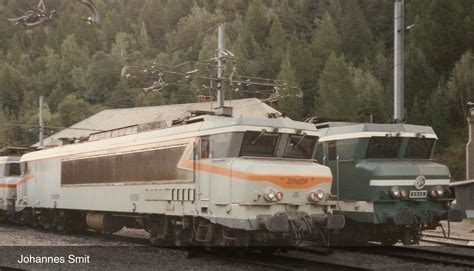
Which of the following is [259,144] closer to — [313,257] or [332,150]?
[313,257]

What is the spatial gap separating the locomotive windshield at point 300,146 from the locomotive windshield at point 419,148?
3200 millimetres

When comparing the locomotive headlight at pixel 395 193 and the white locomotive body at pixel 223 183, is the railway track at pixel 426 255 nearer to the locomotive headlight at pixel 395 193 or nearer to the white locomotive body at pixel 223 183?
the locomotive headlight at pixel 395 193

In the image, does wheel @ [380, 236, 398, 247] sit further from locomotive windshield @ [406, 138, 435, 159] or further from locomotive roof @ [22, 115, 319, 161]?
locomotive roof @ [22, 115, 319, 161]

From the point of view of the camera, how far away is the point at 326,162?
17500mm

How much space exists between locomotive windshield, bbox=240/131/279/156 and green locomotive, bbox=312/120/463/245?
295 cm

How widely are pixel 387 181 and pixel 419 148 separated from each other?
6.20ft

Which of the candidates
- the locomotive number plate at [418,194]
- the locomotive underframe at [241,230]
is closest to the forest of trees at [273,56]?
the locomotive underframe at [241,230]

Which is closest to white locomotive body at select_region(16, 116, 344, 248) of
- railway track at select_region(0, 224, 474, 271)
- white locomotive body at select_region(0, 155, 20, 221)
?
railway track at select_region(0, 224, 474, 271)

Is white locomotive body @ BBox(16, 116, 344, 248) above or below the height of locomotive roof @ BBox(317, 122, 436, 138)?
below

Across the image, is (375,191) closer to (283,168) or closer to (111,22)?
(283,168)

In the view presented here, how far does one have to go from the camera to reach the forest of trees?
220ft

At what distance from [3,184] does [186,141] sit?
50.8 ft

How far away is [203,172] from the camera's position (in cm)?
1462

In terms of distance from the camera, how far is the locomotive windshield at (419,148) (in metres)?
17.0
